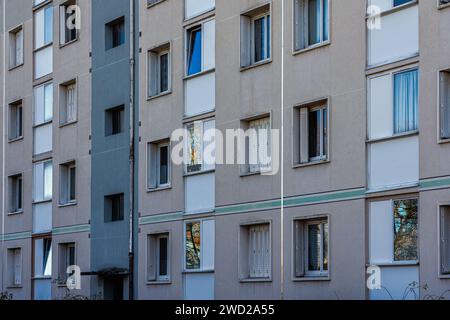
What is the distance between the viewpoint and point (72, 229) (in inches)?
1282

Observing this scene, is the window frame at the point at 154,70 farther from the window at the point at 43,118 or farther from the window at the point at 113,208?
the window at the point at 43,118

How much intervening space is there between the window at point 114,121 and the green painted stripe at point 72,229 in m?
3.03

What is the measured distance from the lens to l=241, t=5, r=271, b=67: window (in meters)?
24.3

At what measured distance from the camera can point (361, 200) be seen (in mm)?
20469

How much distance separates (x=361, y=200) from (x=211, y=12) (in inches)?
311

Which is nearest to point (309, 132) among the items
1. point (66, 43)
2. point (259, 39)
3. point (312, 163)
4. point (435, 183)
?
point (312, 163)

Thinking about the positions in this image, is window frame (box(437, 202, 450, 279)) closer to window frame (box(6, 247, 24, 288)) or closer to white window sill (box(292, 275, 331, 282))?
white window sill (box(292, 275, 331, 282))

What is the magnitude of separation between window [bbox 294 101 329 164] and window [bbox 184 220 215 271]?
152 inches

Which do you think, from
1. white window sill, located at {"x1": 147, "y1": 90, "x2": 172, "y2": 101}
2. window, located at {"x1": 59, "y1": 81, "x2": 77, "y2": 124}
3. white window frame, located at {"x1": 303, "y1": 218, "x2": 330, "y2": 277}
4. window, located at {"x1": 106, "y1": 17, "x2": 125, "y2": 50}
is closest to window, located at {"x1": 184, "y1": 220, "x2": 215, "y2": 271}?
white window frame, located at {"x1": 303, "y1": 218, "x2": 330, "y2": 277}

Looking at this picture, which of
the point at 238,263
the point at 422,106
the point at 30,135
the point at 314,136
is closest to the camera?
the point at 422,106

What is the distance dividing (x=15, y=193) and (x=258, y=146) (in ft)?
51.4

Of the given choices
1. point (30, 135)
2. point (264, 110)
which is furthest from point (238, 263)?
point (30, 135)

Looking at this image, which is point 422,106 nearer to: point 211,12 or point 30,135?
point 211,12

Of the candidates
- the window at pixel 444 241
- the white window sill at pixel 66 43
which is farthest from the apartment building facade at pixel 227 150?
the white window sill at pixel 66 43
